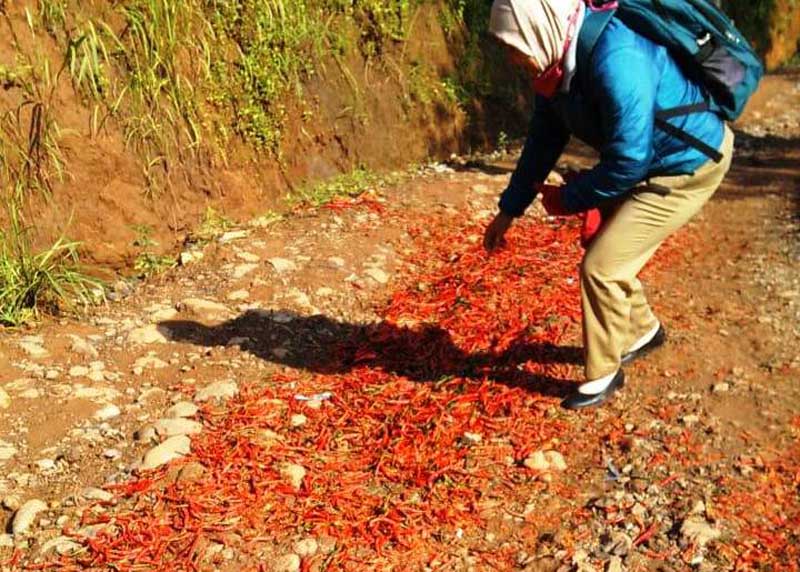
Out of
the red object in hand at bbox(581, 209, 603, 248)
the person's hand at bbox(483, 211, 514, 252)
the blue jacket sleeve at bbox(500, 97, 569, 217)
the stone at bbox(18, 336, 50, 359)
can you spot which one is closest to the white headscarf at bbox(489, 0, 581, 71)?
the blue jacket sleeve at bbox(500, 97, 569, 217)

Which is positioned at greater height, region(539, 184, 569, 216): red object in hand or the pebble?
region(539, 184, 569, 216): red object in hand

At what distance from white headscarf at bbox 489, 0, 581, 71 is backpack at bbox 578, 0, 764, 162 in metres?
0.09

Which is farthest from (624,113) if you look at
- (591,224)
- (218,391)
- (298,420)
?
(218,391)

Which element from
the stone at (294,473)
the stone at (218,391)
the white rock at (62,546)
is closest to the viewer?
the white rock at (62,546)

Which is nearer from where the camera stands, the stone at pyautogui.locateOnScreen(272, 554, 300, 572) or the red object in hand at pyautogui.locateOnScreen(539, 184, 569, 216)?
the stone at pyautogui.locateOnScreen(272, 554, 300, 572)

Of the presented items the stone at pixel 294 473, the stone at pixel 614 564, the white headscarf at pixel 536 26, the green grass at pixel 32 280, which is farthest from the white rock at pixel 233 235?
the stone at pixel 614 564

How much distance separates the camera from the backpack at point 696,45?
10.4 feet

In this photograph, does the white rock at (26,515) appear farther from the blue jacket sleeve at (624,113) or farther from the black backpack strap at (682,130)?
the black backpack strap at (682,130)

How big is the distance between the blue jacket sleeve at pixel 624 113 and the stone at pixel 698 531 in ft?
4.08

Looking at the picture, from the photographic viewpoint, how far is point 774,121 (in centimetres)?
999

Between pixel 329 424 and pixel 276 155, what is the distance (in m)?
2.73

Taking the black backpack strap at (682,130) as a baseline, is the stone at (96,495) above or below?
below

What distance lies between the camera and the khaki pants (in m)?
3.51

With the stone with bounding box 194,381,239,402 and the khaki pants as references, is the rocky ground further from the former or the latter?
the khaki pants
